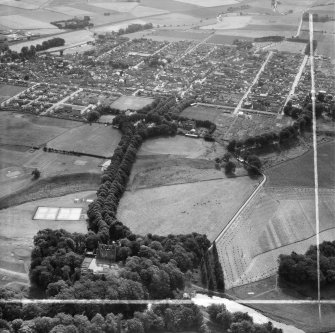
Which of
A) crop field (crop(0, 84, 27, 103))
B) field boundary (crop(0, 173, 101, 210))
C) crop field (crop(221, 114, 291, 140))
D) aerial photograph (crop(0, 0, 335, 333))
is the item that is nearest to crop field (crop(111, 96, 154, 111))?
aerial photograph (crop(0, 0, 335, 333))

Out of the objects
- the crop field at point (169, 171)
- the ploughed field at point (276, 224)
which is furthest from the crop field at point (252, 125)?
the ploughed field at point (276, 224)

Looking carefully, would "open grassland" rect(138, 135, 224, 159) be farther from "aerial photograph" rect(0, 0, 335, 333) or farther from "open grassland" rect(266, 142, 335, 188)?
"open grassland" rect(266, 142, 335, 188)

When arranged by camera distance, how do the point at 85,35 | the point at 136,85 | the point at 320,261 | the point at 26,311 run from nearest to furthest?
the point at 26,311
the point at 320,261
the point at 136,85
the point at 85,35

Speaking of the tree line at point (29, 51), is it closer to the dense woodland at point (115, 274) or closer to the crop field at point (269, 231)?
the dense woodland at point (115, 274)

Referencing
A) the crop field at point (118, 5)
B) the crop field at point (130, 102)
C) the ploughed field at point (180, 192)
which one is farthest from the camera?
the crop field at point (118, 5)

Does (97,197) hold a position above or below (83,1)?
below

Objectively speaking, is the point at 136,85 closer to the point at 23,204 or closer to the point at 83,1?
the point at 23,204

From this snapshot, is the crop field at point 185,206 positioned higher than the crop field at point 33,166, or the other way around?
the crop field at point 33,166

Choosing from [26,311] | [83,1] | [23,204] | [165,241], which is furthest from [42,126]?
[83,1]
